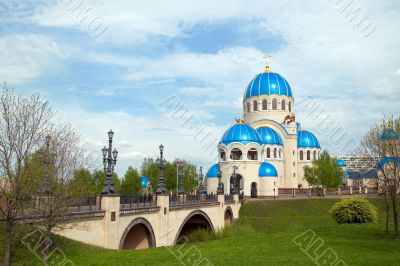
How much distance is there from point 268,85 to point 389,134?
139ft

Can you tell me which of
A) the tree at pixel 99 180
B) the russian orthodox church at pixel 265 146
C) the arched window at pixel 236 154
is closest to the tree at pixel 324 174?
the russian orthodox church at pixel 265 146

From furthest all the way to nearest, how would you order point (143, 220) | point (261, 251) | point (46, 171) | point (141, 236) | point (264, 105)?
point (264, 105) → point (141, 236) → point (143, 220) → point (261, 251) → point (46, 171)

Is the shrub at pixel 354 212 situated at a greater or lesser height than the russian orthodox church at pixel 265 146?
lesser

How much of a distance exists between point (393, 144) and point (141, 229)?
1568 cm

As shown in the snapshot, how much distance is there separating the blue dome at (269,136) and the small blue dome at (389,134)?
125 ft

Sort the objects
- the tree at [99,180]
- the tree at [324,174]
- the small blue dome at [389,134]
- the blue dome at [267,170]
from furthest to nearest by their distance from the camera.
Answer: the tree at [324,174]
the blue dome at [267,170]
the tree at [99,180]
the small blue dome at [389,134]

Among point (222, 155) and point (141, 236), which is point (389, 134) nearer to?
point (141, 236)

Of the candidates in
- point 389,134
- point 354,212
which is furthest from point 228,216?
point 389,134

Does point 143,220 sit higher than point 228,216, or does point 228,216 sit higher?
point 143,220

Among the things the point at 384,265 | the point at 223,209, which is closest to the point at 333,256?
the point at 384,265

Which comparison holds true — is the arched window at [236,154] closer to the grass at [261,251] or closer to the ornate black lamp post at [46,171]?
the grass at [261,251]

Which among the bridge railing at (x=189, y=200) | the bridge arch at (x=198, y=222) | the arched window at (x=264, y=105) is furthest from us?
the arched window at (x=264, y=105)

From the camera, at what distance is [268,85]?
213 feet

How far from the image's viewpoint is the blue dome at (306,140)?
68375mm
